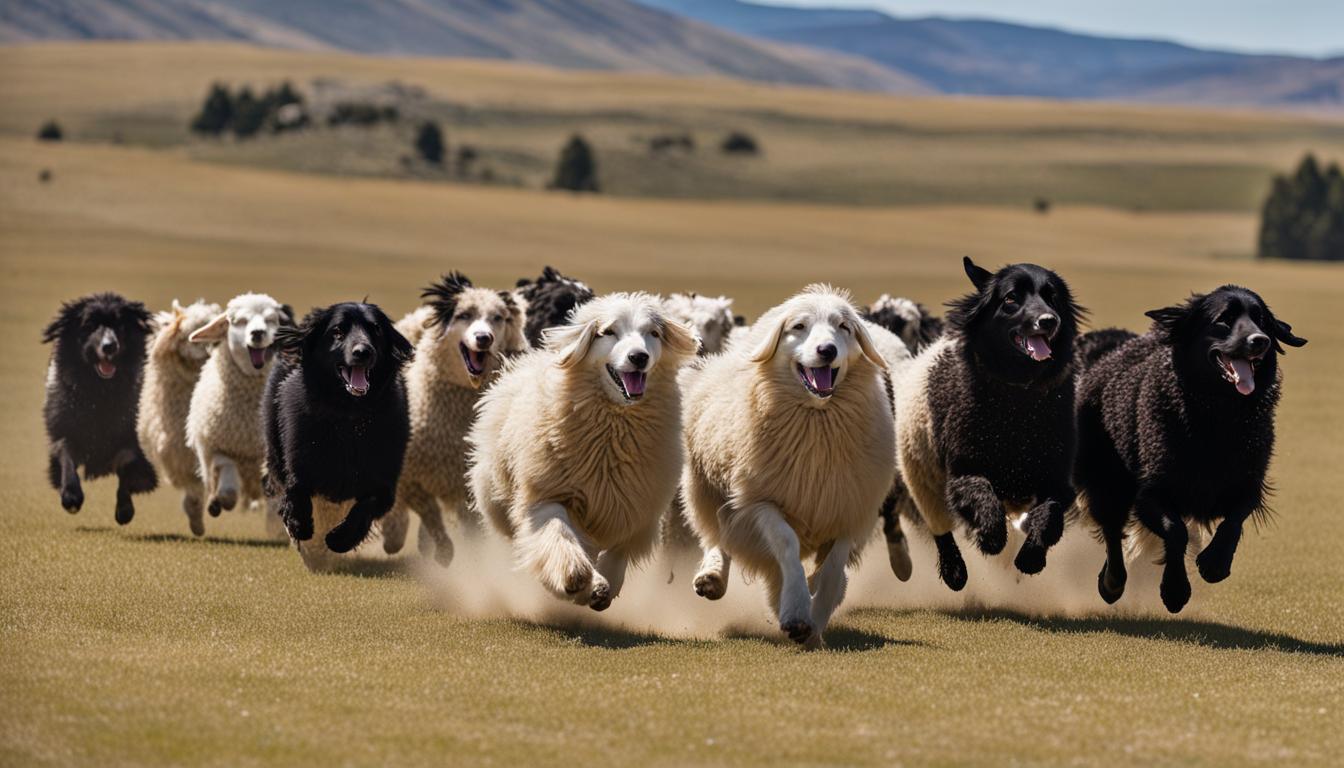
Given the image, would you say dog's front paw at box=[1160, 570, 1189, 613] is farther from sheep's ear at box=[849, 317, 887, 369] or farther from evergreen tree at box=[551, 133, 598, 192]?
evergreen tree at box=[551, 133, 598, 192]

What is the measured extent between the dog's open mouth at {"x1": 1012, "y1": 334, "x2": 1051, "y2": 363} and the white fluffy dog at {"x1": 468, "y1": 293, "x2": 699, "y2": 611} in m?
1.90

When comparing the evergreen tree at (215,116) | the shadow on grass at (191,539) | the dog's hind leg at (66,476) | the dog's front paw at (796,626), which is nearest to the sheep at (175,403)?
the shadow on grass at (191,539)

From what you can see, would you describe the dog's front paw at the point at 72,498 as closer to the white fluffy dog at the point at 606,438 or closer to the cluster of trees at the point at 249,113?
the white fluffy dog at the point at 606,438

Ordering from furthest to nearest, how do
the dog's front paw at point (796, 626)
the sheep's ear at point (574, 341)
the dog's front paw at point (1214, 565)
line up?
the sheep's ear at point (574, 341) → the dog's front paw at point (1214, 565) → the dog's front paw at point (796, 626)

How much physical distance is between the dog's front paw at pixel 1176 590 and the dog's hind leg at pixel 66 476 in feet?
26.5

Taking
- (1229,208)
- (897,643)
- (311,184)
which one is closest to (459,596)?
(897,643)

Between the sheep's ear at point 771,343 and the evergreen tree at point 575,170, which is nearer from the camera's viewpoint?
the sheep's ear at point 771,343

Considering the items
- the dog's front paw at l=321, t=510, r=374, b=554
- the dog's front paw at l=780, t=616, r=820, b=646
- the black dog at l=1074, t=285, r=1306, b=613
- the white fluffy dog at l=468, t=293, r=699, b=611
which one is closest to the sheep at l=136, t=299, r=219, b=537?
the dog's front paw at l=321, t=510, r=374, b=554

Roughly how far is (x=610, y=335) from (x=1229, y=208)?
100.0 m

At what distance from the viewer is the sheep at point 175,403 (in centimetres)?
1409

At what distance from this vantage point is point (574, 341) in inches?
399

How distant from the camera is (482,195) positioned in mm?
82125

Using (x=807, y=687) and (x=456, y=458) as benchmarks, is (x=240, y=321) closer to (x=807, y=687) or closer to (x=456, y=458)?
(x=456, y=458)

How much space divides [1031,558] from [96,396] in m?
8.16
